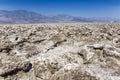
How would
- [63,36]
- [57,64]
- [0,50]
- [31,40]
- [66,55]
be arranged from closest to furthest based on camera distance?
A: [57,64]
[66,55]
[0,50]
[31,40]
[63,36]

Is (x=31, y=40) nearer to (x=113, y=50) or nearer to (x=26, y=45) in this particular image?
(x=26, y=45)

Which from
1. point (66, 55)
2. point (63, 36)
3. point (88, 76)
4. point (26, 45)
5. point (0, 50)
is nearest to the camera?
point (88, 76)

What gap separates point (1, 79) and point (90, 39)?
25.1ft

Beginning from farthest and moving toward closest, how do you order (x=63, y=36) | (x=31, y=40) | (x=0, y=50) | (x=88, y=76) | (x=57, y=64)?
(x=63, y=36), (x=31, y=40), (x=0, y=50), (x=57, y=64), (x=88, y=76)

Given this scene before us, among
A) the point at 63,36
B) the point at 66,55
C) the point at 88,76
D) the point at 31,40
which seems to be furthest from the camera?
the point at 63,36

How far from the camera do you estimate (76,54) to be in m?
11.8

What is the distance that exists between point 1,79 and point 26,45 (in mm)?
4552

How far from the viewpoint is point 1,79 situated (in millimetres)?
9492

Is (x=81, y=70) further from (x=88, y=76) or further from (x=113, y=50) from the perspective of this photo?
(x=113, y=50)

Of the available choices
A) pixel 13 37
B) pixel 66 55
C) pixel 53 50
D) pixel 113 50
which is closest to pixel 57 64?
pixel 66 55

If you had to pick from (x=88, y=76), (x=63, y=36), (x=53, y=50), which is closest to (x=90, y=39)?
(x=63, y=36)

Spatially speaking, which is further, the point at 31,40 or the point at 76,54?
the point at 31,40

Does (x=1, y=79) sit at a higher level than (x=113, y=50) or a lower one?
lower

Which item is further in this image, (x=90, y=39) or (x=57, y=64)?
(x=90, y=39)
